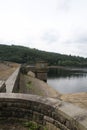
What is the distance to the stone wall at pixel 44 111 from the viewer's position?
2762mm

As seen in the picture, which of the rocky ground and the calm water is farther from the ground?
the rocky ground

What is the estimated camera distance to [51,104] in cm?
338

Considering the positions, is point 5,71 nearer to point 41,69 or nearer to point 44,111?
point 41,69

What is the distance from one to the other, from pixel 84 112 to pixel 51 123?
70cm

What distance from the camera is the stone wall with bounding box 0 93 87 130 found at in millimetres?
2762

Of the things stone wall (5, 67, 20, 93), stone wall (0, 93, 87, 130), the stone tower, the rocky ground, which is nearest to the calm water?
the stone tower

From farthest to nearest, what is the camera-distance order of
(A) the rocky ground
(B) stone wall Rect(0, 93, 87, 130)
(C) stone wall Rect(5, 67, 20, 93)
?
1. (A) the rocky ground
2. (C) stone wall Rect(5, 67, 20, 93)
3. (B) stone wall Rect(0, 93, 87, 130)

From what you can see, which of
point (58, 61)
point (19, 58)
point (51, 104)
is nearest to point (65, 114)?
point (51, 104)

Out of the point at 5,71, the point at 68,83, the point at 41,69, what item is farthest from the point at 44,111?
the point at 68,83

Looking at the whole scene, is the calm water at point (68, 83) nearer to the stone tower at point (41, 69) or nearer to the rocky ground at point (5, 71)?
the stone tower at point (41, 69)

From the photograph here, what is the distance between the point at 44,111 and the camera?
137 inches

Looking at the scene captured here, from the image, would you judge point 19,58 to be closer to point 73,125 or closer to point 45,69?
point 45,69

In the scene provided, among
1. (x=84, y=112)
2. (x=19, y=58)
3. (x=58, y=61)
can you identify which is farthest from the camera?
(x=58, y=61)

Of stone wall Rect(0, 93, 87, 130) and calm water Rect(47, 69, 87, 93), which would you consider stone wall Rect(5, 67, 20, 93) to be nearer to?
stone wall Rect(0, 93, 87, 130)
